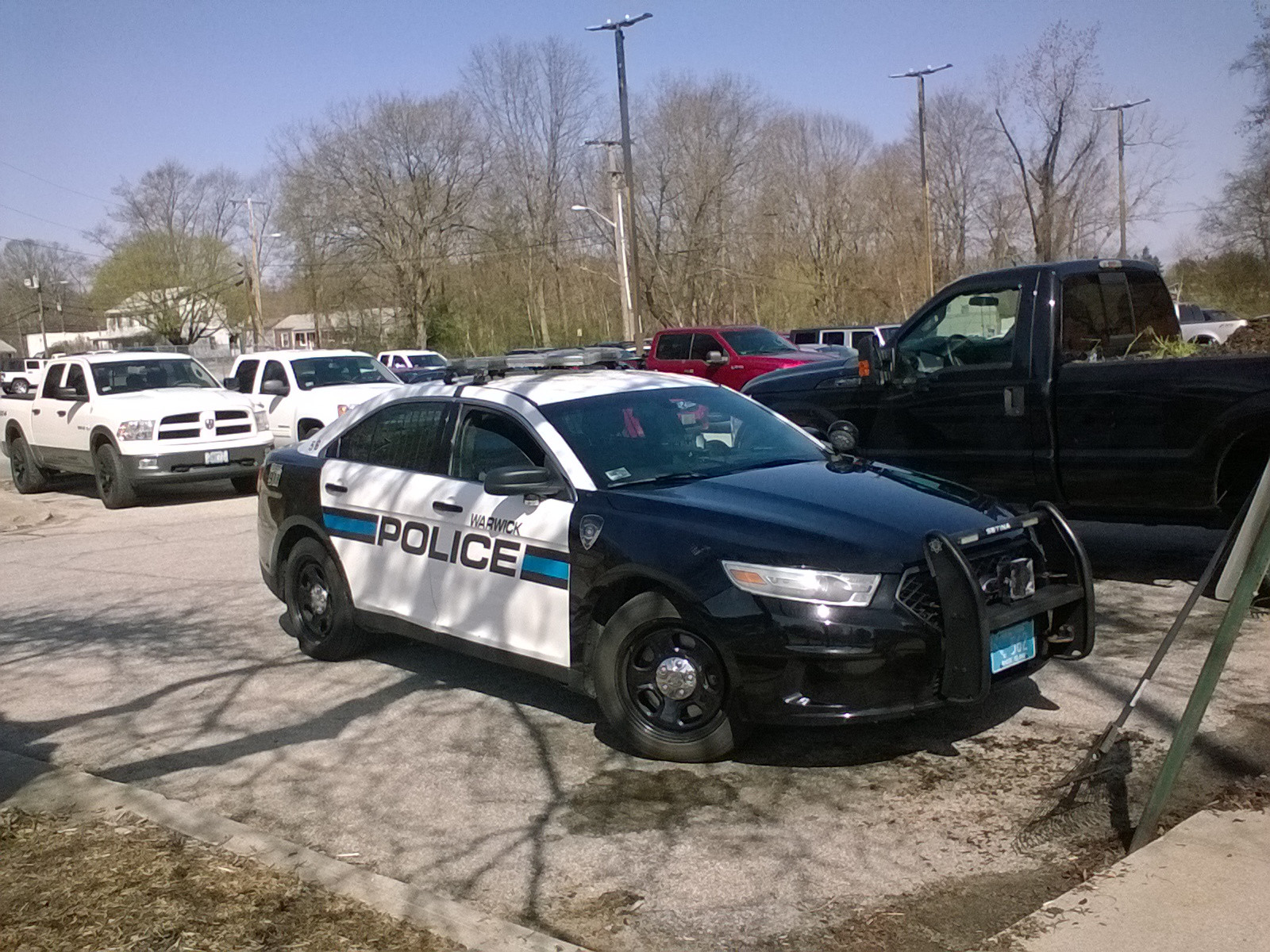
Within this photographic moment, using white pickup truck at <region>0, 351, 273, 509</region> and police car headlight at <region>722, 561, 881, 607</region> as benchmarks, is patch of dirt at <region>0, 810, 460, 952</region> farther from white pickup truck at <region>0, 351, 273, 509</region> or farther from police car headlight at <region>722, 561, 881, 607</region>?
white pickup truck at <region>0, 351, 273, 509</region>

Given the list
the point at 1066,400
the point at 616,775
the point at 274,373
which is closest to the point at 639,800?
the point at 616,775

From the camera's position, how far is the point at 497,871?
14.7 feet

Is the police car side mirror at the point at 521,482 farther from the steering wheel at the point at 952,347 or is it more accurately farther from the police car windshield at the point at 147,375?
the police car windshield at the point at 147,375

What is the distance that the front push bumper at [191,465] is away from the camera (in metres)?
15.0

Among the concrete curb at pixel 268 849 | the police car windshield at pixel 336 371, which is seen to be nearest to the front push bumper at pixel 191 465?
the police car windshield at pixel 336 371

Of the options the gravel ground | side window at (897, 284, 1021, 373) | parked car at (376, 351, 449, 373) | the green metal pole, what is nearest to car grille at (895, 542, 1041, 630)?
the gravel ground

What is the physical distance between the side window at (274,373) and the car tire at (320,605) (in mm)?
10300

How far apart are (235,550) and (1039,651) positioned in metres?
8.14

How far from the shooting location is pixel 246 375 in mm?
17844

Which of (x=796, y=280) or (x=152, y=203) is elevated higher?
(x=152, y=203)

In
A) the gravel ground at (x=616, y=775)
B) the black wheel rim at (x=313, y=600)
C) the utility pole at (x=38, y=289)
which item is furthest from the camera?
the utility pole at (x=38, y=289)

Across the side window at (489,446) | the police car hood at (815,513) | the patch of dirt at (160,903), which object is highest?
the side window at (489,446)

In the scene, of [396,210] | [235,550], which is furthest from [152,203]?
[235,550]

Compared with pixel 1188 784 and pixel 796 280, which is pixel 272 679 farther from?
pixel 796 280
